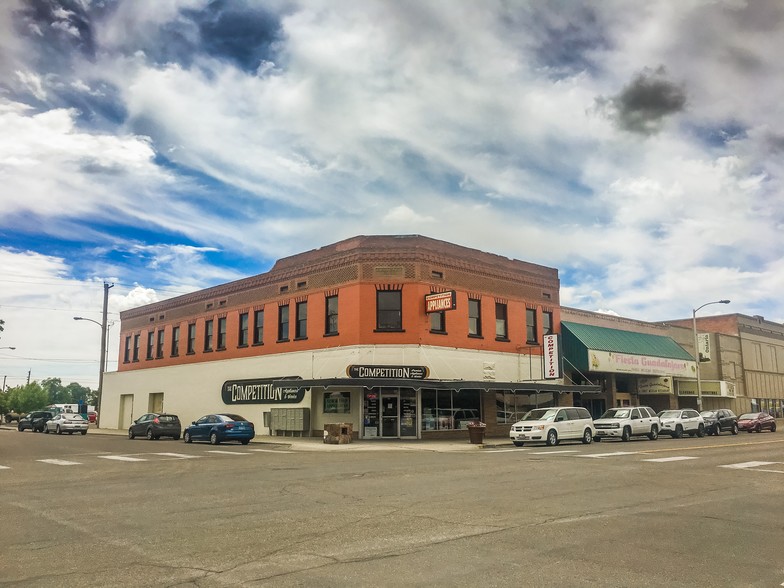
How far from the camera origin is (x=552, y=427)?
27.4m

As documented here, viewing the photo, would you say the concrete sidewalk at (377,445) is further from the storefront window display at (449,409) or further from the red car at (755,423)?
the red car at (755,423)

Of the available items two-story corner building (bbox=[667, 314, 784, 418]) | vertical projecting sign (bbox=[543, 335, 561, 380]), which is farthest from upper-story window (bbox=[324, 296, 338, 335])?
two-story corner building (bbox=[667, 314, 784, 418])

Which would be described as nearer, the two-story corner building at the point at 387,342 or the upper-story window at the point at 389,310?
the two-story corner building at the point at 387,342

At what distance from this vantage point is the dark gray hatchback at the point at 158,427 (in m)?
34.8

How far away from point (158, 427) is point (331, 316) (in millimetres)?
10947

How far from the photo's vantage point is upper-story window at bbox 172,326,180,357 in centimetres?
4615

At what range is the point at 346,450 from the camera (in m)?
24.8

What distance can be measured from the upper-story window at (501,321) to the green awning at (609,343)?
16.0 ft

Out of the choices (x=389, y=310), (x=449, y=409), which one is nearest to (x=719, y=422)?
(x=449, y=409)

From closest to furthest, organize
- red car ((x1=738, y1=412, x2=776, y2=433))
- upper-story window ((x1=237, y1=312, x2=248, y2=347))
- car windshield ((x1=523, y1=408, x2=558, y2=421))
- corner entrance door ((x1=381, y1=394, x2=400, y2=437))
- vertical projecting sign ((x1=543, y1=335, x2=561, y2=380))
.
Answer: car windshield ((x1=523, y1=408, x2=558, y2=421)) → corner entrance door ((x1=381, y1=394, x2=400, y2=437)) → vertical projecting sign ((x1=543, y1=335, x2=561, y2=380)) → upper-story window ((x1=237, y1=312, x2=248, y2=347)) → red car ((x1=738, y1=412, x2=776, y2=433))

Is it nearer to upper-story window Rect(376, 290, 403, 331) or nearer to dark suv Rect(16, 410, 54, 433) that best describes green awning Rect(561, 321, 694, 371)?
upper-story window Rect(376, 290, 403, 331)

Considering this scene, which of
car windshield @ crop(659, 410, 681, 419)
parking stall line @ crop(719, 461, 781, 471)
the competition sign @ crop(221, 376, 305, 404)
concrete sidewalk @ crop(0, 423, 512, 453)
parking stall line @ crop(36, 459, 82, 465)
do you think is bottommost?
parking stall line @ crop(719, 461, 781, 471)

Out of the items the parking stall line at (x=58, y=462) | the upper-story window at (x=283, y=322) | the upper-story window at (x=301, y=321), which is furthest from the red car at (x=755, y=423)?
the parking stall line at (x=58, y=462)

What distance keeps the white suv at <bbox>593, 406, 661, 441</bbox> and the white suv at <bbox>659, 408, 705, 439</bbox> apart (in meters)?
2.47
